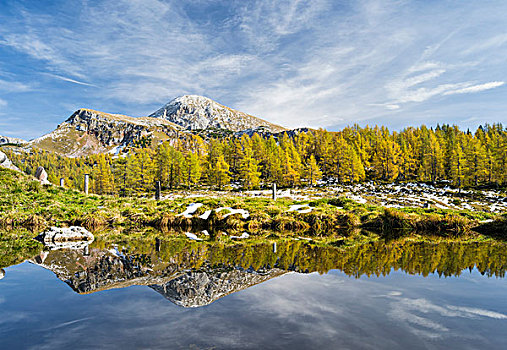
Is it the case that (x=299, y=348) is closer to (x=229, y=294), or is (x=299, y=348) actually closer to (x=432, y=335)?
(x=432, y=335)

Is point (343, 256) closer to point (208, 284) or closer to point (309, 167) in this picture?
point (208, 284)

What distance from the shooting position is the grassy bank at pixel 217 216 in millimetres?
18844

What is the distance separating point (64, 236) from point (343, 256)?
43.0 ft

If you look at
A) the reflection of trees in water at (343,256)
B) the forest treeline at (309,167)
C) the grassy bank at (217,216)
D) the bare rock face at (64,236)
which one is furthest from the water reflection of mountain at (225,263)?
the forest treeline at (309,167)

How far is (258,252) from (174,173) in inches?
2841

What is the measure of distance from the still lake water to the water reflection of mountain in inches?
2.1

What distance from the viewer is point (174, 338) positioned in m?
4.12

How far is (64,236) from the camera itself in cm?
1372

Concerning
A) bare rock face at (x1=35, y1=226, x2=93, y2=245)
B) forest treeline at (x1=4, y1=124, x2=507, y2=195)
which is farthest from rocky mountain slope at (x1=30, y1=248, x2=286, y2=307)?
forest treeline at (x1=4, y1=124, x2=507, y2=195)

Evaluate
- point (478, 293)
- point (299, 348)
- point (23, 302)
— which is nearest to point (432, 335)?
point (299, 348)

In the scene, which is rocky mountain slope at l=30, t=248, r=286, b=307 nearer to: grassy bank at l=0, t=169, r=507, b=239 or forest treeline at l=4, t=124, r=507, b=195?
grassy bank at l=0, t=169, r=507, b=239

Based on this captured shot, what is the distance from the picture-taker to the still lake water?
4.10 metres

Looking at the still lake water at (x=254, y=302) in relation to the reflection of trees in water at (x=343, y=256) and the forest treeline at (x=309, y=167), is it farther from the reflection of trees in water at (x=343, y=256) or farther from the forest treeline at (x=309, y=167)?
the forest treeline at (x=309, y=167)

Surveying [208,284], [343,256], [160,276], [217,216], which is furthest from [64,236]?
[343,256]
